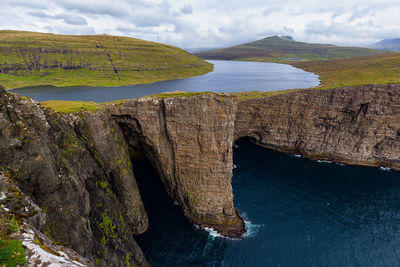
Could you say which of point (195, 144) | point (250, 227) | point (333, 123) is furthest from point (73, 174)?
point (333, 123)

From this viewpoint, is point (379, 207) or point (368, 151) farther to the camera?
point (368, 151)

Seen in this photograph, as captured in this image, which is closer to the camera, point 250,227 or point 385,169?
point 250,227

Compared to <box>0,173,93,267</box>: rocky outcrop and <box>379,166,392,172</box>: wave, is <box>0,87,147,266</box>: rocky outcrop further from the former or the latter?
<box>379,166,392,172</box>: wave

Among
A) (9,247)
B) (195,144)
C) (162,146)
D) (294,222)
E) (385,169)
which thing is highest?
(9,247)

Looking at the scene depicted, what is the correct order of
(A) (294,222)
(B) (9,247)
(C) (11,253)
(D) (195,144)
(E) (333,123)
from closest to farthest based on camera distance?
(C) (11,253), (B) (9,247), (D) (195,144), (A) (294,222), (E) (333,123)

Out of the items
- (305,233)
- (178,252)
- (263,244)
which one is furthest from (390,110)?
(178,252)

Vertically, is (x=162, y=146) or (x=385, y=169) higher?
(x=162, y=146)

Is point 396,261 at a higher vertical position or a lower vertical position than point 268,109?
lower

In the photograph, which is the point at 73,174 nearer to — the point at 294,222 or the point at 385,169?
the point at 294,222

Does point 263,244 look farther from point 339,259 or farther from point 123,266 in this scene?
point 123,266
